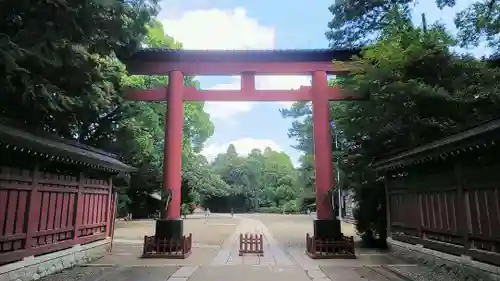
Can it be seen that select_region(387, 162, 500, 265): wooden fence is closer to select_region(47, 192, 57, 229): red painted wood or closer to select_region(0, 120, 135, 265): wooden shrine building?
select_region(0, 120, 135, 265): wooden shrine building

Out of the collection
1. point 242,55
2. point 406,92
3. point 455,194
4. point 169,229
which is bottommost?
point 169,229

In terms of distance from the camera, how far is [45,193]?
346 inches

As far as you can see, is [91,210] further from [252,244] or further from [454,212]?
[454,212]

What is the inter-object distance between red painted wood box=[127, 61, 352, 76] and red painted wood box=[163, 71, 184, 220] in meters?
0.57

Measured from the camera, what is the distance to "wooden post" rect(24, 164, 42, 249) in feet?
26.5

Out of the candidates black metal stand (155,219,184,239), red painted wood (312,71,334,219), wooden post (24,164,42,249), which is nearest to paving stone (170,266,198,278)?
black metal stand (155,219,184,239)

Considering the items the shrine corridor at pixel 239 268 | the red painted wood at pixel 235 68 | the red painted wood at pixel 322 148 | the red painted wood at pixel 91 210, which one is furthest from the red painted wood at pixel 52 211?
the red painted wood at pixel 322 148

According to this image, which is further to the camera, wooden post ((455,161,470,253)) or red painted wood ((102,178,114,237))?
red painted wood ((102,178,114,237))

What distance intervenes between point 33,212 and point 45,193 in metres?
0.62

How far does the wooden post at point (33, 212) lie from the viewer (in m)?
8.08

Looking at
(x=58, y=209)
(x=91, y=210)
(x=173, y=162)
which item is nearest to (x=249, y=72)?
(x=173, y=162)

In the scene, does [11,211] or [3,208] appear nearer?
[3,208]

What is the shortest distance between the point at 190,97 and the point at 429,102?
26.6 feet

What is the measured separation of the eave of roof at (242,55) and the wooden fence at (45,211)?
16.5 ft
